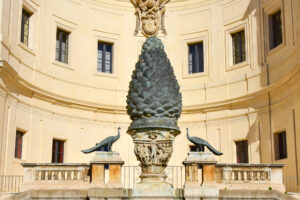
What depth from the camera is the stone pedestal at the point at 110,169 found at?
47.7ft

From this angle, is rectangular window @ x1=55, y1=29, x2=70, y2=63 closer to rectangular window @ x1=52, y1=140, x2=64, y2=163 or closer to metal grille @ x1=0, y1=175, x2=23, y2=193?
rectangular window @ x1=52, y1=140, x2=64, y2=163

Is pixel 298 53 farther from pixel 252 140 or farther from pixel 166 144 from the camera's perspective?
pixel 166 144

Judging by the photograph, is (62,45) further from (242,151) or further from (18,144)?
(242,151)

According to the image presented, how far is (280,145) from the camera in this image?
73.8 ft

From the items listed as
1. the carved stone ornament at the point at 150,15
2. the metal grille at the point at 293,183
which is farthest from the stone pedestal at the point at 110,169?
the carved stone ornament at the point at 150,15

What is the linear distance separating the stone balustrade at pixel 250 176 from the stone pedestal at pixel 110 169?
3186 millimetres

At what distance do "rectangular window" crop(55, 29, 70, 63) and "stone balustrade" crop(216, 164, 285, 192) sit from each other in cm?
1251

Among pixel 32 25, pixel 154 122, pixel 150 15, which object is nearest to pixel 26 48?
pixel 32 25

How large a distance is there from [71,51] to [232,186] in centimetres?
1299

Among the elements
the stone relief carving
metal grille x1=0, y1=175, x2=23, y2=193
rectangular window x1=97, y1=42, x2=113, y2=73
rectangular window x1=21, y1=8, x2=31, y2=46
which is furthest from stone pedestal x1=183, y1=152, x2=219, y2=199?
rectangular window x1=97, y1=42, x2=113, y2=73

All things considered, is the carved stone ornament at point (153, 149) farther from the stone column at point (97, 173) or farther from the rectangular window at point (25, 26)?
the rectangular window at point (25, 26)

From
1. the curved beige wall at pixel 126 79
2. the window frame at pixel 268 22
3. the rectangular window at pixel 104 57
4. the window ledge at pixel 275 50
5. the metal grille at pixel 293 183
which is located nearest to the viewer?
the metal grille at pixel 293 183

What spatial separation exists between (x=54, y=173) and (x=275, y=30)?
1323 centimetres

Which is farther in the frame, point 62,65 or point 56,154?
point 62,65
